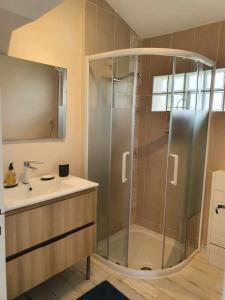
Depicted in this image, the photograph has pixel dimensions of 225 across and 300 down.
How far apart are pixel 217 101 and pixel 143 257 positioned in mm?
1843

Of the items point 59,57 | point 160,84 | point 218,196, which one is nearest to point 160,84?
point 160,84

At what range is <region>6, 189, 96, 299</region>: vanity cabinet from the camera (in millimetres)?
1517

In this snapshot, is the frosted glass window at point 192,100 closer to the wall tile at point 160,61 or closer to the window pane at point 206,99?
the window pane at point 206,99

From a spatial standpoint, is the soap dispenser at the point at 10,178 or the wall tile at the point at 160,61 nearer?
the soap dispenser at the point at 10,178

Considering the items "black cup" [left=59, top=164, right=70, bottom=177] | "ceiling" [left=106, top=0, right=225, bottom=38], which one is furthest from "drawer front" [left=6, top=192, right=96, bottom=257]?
"ceiling" [left=106, top=0, right=225, bottom=38]

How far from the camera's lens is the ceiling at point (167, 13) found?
220cm

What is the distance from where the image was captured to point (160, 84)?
2.60m

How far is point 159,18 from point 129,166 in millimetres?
1622

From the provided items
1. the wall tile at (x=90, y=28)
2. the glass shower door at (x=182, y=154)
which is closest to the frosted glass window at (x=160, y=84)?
the glass shower door at (x=182, y=154)

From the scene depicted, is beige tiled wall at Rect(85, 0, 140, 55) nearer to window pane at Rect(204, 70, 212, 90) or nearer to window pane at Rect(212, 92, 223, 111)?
window pane at Rect(204, 70, 212, 90)

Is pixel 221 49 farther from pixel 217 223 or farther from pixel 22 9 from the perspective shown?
pixel 22 9

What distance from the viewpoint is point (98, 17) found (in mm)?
2348

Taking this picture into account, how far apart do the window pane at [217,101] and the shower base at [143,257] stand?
1.45m

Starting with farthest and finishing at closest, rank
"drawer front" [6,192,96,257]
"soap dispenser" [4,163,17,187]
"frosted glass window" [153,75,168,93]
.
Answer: "frosted glass window" [153,75,168,93]
"soap dispenser" [4,163,17,187]
"drawer front" [6,192,96,257]
